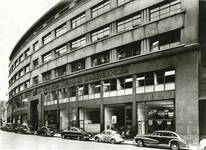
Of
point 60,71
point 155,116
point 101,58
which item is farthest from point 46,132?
point 155,116

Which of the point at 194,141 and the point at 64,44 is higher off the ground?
the point at 64,44

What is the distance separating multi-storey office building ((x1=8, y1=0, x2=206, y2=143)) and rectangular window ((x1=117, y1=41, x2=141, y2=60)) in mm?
117

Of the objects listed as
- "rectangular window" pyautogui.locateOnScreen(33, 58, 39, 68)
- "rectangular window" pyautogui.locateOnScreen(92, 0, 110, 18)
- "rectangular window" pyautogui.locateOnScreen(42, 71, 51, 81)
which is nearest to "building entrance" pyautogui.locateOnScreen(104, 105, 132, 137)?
"rectangular window" pyautogui.locateOnScreen(92, 0, 110, 18)

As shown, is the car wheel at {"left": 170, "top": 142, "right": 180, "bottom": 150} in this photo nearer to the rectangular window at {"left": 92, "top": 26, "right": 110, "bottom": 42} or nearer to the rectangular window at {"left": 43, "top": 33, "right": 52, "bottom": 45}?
the rectangular window at {"left": 92, "top": 26, "right": 110, "bottom": 42}

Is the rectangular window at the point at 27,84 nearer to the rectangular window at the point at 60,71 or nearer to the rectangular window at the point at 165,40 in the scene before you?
the rectangular window at the point at 60,71

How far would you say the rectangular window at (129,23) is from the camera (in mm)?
35300

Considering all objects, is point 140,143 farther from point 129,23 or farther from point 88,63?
point 88,63

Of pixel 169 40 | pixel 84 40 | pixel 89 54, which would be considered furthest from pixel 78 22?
pixel 169 40

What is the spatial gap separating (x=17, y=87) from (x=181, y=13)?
2152 inches

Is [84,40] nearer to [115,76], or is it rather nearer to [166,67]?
[115,76]

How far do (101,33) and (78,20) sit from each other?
659cm

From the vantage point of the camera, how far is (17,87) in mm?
76875

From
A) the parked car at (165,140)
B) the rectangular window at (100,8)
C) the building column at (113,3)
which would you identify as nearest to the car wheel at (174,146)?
the parked car at (165,140)

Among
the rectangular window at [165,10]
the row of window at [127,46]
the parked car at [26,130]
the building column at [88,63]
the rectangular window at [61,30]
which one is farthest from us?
the rectangular window at [61,30]
